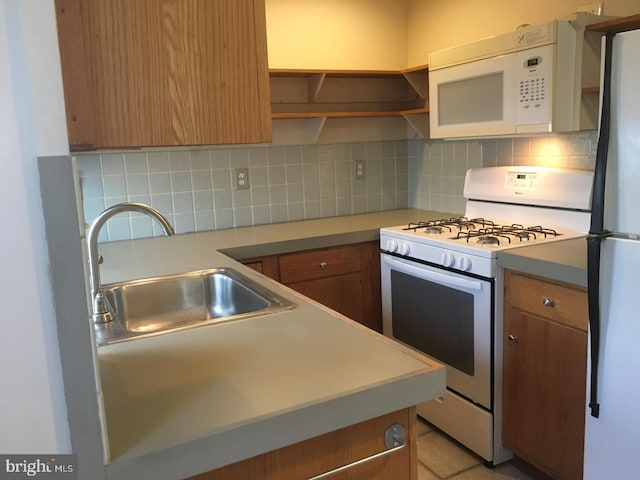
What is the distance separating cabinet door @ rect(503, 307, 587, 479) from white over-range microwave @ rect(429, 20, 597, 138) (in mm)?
801

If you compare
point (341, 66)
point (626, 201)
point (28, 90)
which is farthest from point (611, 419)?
point (341, 66)

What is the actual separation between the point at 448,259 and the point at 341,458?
4.67 feet

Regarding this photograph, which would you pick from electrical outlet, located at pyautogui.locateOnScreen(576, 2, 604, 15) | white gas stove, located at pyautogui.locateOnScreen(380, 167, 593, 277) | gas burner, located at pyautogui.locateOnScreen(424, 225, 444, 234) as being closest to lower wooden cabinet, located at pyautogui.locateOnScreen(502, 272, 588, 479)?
white gas stove, located at pyautogui.locateOnScreen(380, 167, 593, 277)

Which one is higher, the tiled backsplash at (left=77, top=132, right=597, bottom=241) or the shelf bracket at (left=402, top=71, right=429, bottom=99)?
the shelf bracket at (left=402, top=71, right=429, bottom=99)

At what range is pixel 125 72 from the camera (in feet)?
2.89

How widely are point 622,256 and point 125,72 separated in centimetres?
138

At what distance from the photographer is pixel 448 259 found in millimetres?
2340

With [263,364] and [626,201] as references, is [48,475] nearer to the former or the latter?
[263,364]

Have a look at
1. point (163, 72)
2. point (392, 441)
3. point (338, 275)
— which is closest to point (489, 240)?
point (338, 275)

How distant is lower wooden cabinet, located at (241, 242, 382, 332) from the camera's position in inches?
107

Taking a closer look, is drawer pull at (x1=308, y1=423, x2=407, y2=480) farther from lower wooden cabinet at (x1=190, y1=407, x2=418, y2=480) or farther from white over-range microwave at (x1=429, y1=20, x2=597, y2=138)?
white over-range microwave at (x1=429, y1=20, x2=597, y2=138)

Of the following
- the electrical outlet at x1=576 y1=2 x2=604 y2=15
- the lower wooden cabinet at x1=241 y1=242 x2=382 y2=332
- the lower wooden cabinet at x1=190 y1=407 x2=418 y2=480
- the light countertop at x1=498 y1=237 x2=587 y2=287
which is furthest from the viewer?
the lower wooden cabinet at x1=241 y1=242 x2=382 y2=332

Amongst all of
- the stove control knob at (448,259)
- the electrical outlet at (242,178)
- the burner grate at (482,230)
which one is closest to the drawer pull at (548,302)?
the burner grate at (482,230)

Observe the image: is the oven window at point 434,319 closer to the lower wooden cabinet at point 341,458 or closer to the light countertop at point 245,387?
the light countertop at point 245,387
